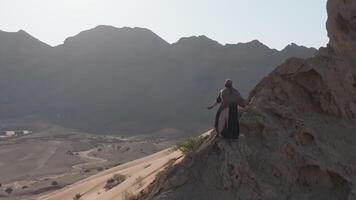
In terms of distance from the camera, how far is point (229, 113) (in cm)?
990

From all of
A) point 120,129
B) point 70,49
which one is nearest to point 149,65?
point 70,49

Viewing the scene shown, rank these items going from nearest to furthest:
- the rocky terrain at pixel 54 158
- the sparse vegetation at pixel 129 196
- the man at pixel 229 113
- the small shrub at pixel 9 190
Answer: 1. the man at pixel 229 113
2. the sparse vegetation at pixel 129 196
3. the small shrub at pixel 9 190
4. the rocky terrain at pixel 54 158

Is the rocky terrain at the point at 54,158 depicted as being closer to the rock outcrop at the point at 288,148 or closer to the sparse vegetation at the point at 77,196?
the sparse vegetation at the point at 77,196

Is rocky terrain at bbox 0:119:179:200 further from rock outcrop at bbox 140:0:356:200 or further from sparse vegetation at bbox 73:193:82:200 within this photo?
rock outcrop at bbox 140:0:356:200

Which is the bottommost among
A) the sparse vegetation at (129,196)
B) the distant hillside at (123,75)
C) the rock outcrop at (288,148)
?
the sparse vegetation at (129,196)

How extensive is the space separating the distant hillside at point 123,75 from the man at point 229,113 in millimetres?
71933

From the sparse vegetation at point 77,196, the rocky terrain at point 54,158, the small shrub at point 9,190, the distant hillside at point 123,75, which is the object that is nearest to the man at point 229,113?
the sparse vegetation at point 77,196

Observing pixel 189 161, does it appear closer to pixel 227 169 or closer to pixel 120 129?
pixel 227 169

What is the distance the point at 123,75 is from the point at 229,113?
8905 centimetres

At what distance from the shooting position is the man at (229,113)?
9797 millimetres

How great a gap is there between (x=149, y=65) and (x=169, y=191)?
9343 centimetres

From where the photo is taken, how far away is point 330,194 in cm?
952

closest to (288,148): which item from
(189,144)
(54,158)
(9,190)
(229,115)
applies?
(229,115)

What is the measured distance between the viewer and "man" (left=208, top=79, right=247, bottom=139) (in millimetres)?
9797
